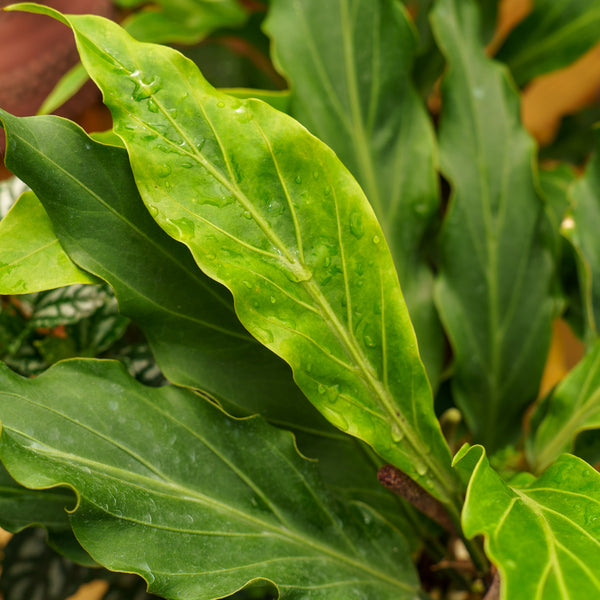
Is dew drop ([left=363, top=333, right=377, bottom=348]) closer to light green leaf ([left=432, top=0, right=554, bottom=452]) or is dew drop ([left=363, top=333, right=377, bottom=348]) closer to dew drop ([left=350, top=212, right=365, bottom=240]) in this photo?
dew drop ([left=350, top=212, right=365, bottom=240])

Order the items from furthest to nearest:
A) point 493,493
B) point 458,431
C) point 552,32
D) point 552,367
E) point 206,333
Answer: point 552,367, point 552,32, point 458,431, point 206,333, point 493,493

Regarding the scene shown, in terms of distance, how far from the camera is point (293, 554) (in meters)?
0.50

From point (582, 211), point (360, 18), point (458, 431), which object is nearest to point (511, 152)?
point (582, 211)

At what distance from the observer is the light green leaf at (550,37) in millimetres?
890

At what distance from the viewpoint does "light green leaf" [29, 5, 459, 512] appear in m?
0.43

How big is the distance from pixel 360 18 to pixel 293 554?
1.89 ft

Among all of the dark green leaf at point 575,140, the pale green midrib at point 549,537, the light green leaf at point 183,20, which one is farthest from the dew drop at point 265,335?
the dark green leaf at point 575,140

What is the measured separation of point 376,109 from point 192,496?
1.55 ft

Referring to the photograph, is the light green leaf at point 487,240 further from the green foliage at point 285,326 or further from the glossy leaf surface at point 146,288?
the glossy leaf surface at point 146,288

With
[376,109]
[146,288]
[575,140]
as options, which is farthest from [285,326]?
[575,140]

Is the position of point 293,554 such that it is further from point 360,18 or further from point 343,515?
point 360,18

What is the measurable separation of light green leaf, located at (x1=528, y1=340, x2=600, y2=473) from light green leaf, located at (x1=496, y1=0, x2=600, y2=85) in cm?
52

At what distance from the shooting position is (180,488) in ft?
1.54

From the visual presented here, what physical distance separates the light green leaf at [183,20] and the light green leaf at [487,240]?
394 mm
